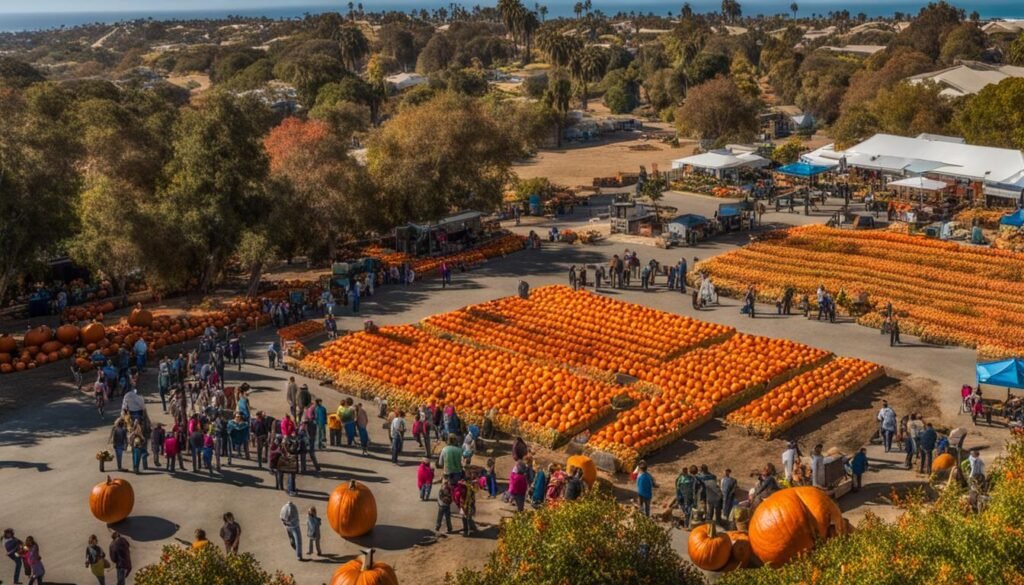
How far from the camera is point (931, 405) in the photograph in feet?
95.5

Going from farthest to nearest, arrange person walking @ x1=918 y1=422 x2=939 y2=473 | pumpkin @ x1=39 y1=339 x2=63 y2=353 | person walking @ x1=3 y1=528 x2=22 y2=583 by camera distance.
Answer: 1. pumpkin @ x1=39 y1=339 x2=63 y2=353
2. person walking @ x1=918 y1=422 x2=939 y2=473
3. person walking @ x1=3 y1=528 x2=22 y2=583

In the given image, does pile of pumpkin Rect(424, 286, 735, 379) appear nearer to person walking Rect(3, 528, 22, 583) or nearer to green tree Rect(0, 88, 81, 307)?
green tree Rect(0, 88, 81, 307)

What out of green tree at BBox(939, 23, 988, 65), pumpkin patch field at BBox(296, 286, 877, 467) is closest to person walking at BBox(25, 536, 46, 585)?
pumpkin patch field at BBox(296, 286, 877, 467)

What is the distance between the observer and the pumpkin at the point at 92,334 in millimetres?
34656

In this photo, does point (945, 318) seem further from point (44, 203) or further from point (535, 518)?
point (44, 203)

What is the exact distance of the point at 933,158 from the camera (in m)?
58.5

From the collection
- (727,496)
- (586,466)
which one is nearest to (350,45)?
(586,466)

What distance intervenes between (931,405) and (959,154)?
3330 cm

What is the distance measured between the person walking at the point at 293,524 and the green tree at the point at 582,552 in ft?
20.5

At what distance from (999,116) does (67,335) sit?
179 ft

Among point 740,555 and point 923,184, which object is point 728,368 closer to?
point 740,555

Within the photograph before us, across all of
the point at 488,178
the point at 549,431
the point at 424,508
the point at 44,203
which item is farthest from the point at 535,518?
the point at 488,178

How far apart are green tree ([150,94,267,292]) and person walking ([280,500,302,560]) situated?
21.6 m

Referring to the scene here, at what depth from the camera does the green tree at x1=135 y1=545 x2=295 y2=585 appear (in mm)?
14008
